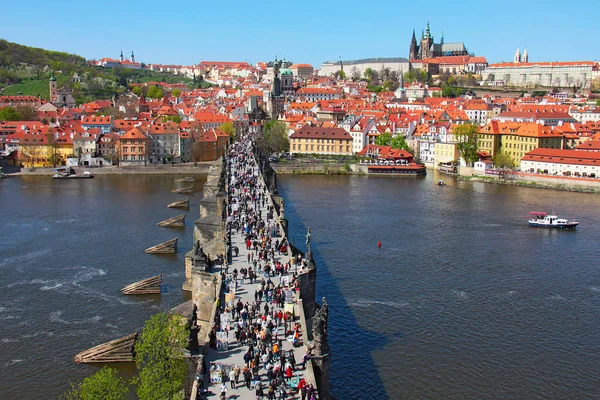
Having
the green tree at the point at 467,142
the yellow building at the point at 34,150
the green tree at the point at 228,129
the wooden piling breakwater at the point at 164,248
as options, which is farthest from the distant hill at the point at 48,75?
the wooden piling breakwater at the point at 164,248

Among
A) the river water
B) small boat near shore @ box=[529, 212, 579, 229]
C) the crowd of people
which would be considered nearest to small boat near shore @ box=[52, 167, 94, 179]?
the river water

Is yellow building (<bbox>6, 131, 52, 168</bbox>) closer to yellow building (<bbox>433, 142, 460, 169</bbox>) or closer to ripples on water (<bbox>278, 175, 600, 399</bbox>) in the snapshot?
ripples on water (<bbox>278, 175, 600, 399</bbox>)

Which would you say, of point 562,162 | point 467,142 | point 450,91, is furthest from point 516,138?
point 450,91

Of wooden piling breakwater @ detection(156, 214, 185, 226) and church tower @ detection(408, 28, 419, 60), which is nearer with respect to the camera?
wooden piling breakwater @ detection(156, 214, 185, 226)

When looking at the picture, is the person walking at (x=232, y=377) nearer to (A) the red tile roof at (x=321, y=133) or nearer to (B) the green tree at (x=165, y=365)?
(B) the green tree at (x=165, y=365)

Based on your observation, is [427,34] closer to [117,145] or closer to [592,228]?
[117,145]
